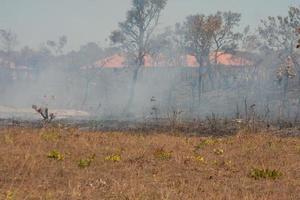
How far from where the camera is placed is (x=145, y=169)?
1266cm

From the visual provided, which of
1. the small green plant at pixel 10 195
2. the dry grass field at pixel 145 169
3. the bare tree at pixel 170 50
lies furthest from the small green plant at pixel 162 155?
the bare tree at pixel 170 50

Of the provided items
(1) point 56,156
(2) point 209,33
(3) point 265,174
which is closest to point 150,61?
(2) point 209,33

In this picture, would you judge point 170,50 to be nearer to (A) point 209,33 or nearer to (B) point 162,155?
(A) point 209,33

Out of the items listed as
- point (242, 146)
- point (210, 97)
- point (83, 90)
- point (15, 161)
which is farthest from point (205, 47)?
point (15, 161)

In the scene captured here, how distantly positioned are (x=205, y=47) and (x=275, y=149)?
4010 cm

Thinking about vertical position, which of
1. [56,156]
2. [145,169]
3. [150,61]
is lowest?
[145,169]

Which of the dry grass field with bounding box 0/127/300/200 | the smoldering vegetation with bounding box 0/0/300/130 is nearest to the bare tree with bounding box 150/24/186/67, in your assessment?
the smoldering vegetation with bounding box 0/0/300/130

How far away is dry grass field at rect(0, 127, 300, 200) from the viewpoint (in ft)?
31.7

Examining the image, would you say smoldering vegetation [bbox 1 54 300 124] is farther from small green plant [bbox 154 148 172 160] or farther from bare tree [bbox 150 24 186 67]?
small green plant [bbox 154 148 172 160]

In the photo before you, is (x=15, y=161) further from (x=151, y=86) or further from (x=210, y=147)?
(x=151, y=86)

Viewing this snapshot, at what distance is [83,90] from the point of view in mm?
83625

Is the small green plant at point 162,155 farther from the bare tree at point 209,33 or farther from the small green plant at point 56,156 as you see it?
the bare tree at point 209,33

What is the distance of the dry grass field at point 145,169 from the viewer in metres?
9.65

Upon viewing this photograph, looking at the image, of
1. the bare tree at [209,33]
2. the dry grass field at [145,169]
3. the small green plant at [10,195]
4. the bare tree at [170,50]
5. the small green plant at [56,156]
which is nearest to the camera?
the small green plant at [10,195]
